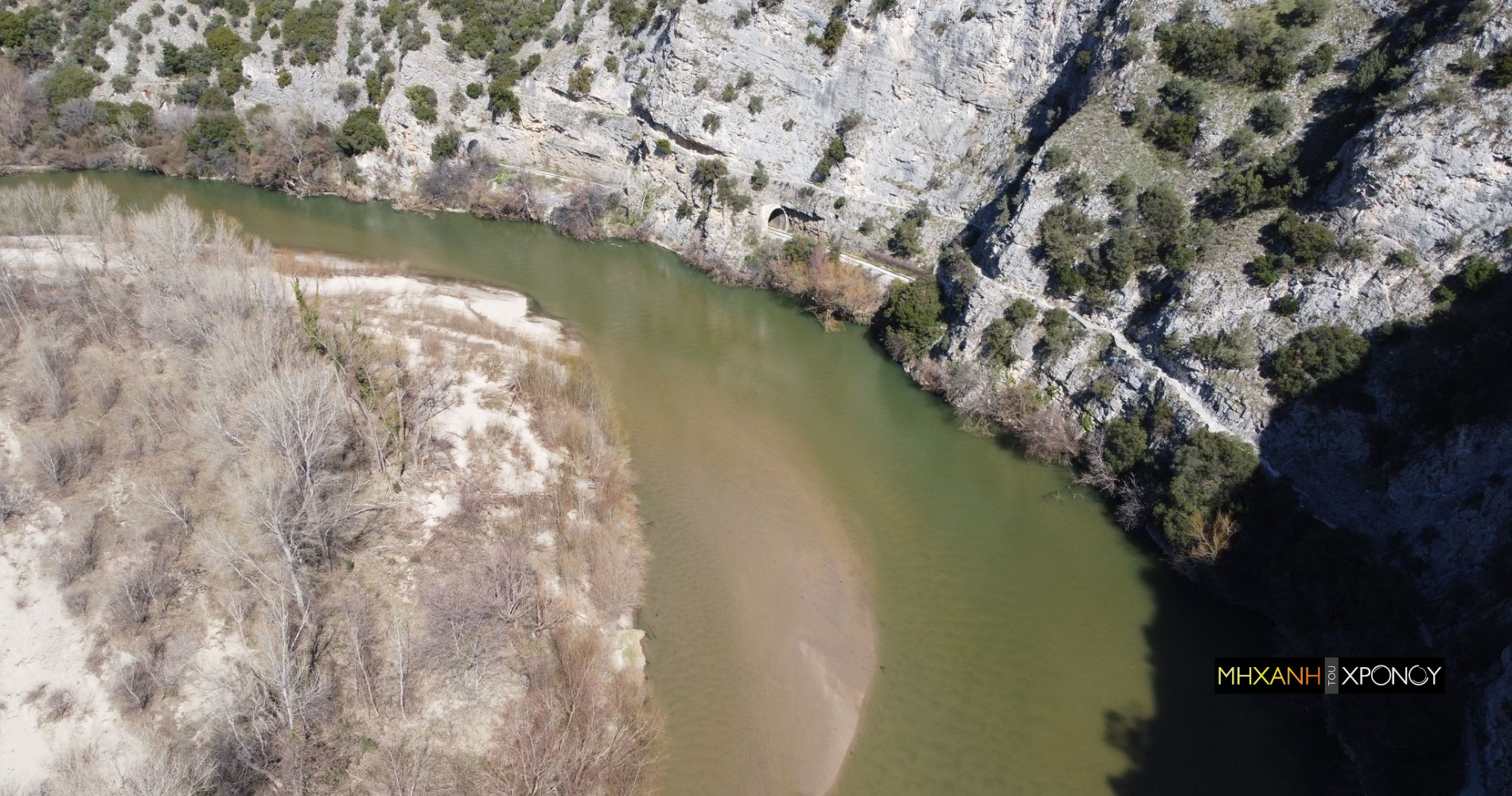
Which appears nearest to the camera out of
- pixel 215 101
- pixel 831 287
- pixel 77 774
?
pixel 77 774

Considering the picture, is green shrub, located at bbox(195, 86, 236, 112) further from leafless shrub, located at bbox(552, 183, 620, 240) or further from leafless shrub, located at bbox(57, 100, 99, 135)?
leafless shrub, located at bbox(552, 183, 620, 240)

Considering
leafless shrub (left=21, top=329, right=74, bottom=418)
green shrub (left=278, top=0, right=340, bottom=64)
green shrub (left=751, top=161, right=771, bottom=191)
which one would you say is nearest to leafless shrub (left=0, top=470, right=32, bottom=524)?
leafless shrub (left=21, top=329, right=74, bottom=418)

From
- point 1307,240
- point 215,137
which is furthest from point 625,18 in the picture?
point 1307,240

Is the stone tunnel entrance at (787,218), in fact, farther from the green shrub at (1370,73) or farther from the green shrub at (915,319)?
the green shrub at (1370,73)

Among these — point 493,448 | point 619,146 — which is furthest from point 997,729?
point 619,146

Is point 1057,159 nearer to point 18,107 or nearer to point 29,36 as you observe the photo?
point 18,107

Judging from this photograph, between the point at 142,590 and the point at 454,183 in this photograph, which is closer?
the point at 142,590

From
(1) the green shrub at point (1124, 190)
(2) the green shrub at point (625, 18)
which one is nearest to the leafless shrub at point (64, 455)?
(2) the green shrub at point (625, 18)
